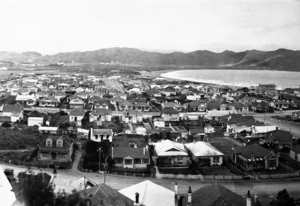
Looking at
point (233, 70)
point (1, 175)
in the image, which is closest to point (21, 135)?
point (1, 175)

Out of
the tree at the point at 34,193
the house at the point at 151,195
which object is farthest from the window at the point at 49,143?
the tree at the point at 34,193

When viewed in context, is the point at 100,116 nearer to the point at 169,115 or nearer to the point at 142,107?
the point at 169,115

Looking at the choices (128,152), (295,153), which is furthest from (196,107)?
(128,152)

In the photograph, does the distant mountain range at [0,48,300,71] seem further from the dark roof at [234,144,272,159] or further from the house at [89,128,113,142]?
the dark roof at [234,144,272,159]

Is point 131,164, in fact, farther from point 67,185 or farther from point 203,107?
point 203,107

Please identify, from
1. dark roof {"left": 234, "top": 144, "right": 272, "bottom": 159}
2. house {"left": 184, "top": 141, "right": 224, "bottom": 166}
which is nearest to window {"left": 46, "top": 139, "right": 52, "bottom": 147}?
house {"left": 184, "top": 141, "right": 224, "bottom": 166}
